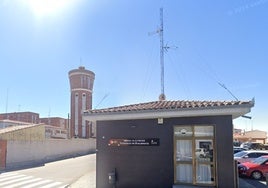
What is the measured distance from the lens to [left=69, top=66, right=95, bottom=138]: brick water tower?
5422 cm

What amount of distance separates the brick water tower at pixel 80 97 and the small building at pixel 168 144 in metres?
42.1

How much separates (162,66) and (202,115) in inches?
349

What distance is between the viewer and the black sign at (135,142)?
12023mm

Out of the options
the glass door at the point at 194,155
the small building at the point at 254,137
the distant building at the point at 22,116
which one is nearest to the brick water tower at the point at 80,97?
the distant building at the point at 22,116

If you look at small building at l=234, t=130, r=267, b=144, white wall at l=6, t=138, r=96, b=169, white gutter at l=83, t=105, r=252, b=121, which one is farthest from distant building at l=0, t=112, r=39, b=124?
white gutter at l=83, t=105, r=252, b=121

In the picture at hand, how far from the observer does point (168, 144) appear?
38.8 ft

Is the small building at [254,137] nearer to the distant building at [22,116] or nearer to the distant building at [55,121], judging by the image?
the distant building at [55,121]

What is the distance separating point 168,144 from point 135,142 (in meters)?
1.40

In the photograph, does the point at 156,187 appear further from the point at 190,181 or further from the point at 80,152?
the point at 80,152

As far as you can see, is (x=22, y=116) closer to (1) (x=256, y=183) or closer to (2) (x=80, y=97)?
(2) (x=80, y=97)

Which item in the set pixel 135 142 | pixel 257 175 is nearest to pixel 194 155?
pixel 135 142

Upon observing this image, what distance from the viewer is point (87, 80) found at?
55.0 meters

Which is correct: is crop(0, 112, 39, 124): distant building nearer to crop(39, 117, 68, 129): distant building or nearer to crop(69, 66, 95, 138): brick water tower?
crop(39, 117, 68, 129): distant building

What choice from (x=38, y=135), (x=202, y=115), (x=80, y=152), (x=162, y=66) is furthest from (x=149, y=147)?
(x=80, y=152)
